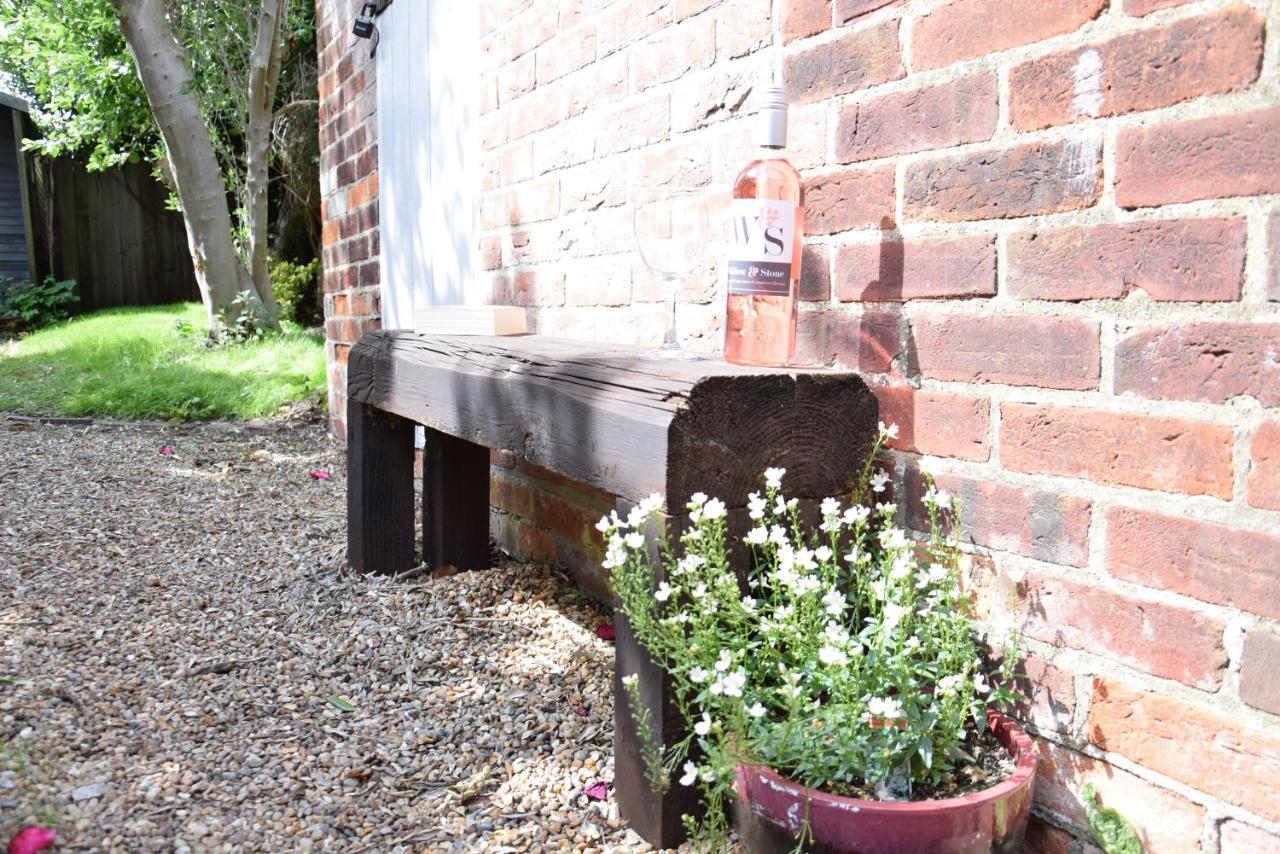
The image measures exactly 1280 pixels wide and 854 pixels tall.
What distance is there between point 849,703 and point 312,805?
0.87 metres

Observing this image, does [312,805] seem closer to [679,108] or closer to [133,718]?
[133,718]

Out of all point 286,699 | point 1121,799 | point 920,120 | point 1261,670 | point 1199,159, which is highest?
point 920,120

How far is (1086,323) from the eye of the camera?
1.23m

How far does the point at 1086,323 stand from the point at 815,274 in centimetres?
49

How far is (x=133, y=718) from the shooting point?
183 centimetres

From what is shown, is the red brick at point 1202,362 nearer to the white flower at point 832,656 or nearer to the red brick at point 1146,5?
the red brick at point 1146,5

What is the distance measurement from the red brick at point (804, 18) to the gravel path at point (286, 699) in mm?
1203

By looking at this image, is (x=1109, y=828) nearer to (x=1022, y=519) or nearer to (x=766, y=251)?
(x=1022, y=519)

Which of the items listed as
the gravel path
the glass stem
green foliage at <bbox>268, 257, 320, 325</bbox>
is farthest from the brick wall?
green foliage at <bbox>268, 257, 320, 325</bbox>

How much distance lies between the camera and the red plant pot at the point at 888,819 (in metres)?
1.09

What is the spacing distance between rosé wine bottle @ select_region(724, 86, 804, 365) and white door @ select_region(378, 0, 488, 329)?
1522 millimetres

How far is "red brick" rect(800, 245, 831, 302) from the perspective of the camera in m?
1.60

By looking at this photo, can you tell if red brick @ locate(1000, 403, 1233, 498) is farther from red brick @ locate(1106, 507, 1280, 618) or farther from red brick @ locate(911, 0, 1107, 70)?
red brick @ locate(911, 0, 1107, 70)

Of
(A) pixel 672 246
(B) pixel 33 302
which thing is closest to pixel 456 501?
(A) pixel 672 246
